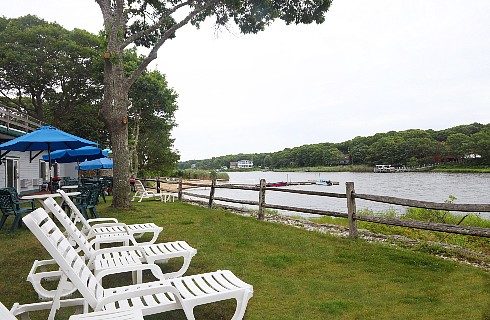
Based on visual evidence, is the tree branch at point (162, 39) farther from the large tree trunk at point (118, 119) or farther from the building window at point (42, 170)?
the building window at point (42, 170)

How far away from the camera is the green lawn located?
164 inches

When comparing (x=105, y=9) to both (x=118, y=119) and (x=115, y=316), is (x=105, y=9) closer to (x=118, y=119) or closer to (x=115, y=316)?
(x=118, y=119)

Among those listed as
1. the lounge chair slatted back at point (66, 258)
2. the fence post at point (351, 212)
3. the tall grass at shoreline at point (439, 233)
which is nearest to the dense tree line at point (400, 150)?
the tall grass at shoreline at point (439, 233)

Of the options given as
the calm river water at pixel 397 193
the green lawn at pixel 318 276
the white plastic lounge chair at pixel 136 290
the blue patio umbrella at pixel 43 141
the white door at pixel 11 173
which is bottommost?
the calm river water at pixel 397 193

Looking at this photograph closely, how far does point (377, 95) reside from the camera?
63.4 meters

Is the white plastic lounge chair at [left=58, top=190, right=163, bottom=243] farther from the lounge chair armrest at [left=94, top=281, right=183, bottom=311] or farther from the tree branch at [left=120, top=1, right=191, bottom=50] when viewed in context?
the tree branch at [left=120, top=1, right=191, bottom=50]

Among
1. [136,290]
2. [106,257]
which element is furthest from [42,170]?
[136,290]

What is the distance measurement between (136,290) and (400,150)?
76.2m

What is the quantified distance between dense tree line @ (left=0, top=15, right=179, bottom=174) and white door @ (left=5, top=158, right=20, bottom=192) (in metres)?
5.78

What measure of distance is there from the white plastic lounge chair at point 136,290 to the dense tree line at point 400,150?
62.8 metres

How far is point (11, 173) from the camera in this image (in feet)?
65.4

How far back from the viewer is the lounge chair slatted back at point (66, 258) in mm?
2699

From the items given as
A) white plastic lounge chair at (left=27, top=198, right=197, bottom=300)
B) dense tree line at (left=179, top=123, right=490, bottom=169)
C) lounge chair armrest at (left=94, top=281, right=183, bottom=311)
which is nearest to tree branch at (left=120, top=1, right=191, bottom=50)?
white plastic lounge chair at (left=27, top=198, right=197, bottom=300)

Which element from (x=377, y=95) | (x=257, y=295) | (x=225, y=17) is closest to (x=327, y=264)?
(x=257, y=295)
